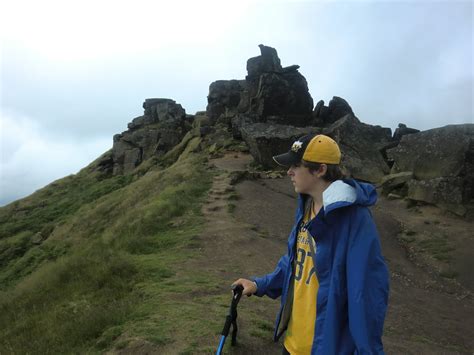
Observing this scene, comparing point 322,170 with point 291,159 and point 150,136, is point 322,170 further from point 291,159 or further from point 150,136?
point 150,136

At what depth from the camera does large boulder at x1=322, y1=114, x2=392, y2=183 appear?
903 inches

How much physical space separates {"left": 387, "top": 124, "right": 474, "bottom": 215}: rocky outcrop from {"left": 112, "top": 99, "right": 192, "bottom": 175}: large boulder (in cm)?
2931

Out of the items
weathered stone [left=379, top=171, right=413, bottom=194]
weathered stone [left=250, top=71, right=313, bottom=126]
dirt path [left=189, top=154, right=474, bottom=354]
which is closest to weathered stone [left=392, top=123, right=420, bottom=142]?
weathered stone [left=250, top=71, right=313, bottom=126]

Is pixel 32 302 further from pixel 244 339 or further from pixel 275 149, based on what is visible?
pixel 275 149

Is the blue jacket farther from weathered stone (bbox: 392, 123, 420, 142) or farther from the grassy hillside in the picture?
weathered stone (bbox: 392, 123, 420, 142)

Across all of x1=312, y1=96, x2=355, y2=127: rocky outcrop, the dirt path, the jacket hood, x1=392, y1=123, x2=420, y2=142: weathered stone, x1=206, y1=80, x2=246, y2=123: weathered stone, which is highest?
x1=206, y1=80, x2=246, y2=123: weathered stone

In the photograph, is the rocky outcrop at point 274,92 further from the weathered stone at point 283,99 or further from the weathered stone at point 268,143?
the weathered stone at point 268,143

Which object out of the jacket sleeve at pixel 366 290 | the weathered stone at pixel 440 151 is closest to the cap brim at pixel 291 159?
the jacket sleeve at pixel 366 290

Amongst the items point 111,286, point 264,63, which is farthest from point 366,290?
point 264,63

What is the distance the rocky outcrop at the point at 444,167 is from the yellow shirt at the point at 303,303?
49.7 ft

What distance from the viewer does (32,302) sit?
8.93 meters

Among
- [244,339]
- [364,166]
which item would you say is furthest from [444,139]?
[244,339]

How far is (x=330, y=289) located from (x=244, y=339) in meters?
2.79

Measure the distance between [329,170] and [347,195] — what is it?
46 cm
